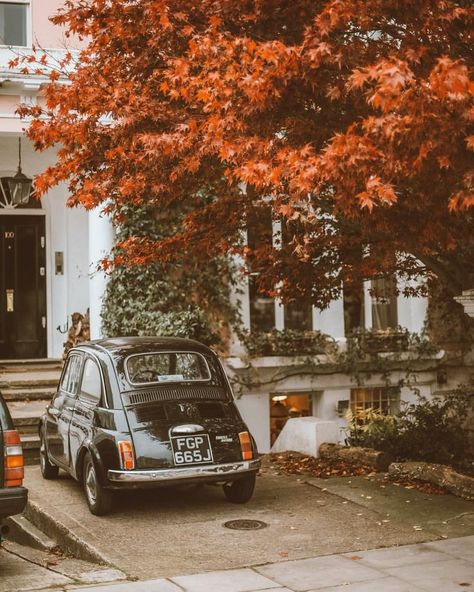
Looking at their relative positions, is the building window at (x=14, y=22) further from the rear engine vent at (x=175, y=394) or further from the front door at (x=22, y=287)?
the rear engine vent at (x=175, y=394)

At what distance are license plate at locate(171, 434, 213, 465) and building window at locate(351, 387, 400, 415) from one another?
6.80 metres

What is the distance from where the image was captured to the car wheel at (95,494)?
873 centimetres

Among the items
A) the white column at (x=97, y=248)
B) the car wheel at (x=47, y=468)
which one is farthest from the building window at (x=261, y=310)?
the car wheel at (x=47, y=468)

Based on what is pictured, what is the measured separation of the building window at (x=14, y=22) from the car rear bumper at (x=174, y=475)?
30.6ft

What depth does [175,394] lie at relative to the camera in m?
9.33

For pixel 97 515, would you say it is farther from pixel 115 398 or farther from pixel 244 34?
pixel 244 34

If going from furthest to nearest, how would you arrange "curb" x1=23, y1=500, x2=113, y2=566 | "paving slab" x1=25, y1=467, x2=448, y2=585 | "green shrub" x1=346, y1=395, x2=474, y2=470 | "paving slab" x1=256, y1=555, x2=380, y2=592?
"green shrub" x1=346, y1=395, x2=474, y2=470, "curb" x1=23, y1=500, x2=113, y2=566, "paving slab" x1=25, y1=467, x2=448, y2=585, "paving slab" x1=256, y1=555, x2=380, y2=592

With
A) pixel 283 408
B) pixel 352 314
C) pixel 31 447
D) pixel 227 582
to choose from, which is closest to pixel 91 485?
pixel 227 582

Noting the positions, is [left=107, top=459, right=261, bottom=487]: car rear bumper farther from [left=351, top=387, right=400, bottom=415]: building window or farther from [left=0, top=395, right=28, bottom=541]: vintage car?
[left=351, top=387, right=400, bottom=415]: building window

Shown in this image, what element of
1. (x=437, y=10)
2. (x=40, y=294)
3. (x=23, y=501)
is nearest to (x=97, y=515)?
(x=23, y=501)

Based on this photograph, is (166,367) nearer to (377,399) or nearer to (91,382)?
(91,382)

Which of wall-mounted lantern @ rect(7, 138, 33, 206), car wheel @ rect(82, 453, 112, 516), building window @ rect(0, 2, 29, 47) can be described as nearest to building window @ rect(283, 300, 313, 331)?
wall-mounted lantern @ rect(7, 138, 33, 206)

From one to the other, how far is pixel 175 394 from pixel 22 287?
8162mm

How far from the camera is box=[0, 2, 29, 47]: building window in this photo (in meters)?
15.2
